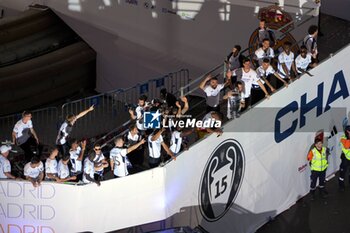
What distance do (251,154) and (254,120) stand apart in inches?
24.5

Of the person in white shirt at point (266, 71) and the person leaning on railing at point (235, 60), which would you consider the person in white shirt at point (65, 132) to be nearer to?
the person leaning on railing at point (235, 60)

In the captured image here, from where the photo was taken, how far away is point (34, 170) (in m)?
14.3

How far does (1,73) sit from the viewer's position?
20328 millimetres

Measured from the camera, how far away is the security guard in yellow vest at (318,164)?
16250 millimetres

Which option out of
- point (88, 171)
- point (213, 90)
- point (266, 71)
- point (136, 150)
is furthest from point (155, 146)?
point (266, 71)

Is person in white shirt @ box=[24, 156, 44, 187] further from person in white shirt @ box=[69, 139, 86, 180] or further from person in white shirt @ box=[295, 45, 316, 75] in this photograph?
person in white shirt @ box=[295, 45, 316, 75]

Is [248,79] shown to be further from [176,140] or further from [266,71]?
[176,140]

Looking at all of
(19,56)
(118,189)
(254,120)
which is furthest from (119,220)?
(19,56)

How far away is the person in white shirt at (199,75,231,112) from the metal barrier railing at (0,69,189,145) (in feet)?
13.9

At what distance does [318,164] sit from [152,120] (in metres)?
3.22

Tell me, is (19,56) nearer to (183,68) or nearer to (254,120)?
(183,68)

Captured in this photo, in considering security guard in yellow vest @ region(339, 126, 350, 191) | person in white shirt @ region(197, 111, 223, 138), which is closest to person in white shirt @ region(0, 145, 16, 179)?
person in white shirt @ region(197, 111, 223, 138)

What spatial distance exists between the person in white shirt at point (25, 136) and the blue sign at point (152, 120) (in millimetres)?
1999

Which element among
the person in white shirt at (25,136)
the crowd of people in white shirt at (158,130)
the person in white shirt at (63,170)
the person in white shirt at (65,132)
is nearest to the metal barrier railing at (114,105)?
the crowd of people in white shirt at (158,130)
